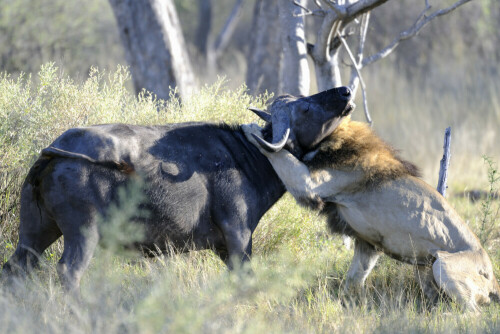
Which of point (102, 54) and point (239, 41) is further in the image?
point (239, 41)

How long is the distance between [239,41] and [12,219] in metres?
21.0

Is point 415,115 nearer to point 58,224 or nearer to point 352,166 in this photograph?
point 352,166

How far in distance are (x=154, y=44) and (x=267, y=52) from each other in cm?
248

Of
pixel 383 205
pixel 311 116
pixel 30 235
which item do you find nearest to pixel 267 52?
pixel 311 116

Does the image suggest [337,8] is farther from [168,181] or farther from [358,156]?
[168,181]

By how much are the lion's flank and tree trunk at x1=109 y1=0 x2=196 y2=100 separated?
5388 mm

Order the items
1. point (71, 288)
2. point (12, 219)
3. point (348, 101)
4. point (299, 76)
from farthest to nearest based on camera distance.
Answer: point (299, 76) < point (12, 219) < point (348, 101) < point (71, 288)

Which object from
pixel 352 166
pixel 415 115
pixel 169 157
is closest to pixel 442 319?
pixel 352 166

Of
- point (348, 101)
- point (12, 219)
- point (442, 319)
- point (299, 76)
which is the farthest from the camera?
point (299, 76)

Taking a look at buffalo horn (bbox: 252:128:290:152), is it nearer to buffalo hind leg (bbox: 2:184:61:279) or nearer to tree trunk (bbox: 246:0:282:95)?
buffalo hind leg (bbox: 2:184:61:279)

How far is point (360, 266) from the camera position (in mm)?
5789

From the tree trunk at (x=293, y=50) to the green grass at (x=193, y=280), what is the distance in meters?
0.55

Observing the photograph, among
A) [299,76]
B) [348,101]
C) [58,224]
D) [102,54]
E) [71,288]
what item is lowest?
[71,288]

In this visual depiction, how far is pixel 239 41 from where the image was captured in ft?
85.7
